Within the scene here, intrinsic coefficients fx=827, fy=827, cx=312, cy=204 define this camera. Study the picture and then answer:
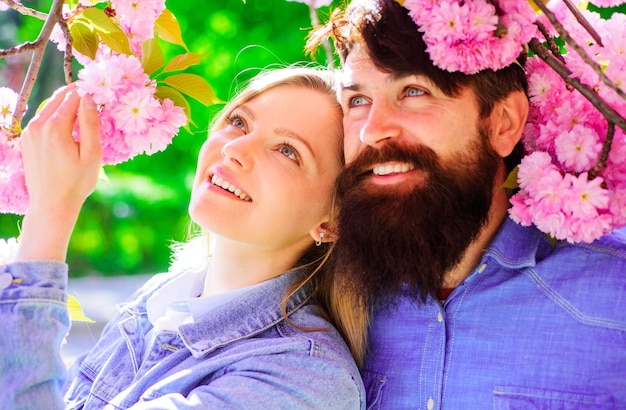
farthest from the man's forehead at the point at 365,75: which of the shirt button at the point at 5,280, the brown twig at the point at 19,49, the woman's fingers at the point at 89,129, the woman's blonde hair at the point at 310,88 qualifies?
the shirt button at the point at 5,280

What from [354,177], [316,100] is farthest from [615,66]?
[316,100]

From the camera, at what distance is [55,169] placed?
154cm

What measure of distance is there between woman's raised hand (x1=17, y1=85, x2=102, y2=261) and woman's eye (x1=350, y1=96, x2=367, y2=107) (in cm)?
59

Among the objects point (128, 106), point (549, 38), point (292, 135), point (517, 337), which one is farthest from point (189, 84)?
point (517, 337)

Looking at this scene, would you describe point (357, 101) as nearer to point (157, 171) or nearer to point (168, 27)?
point (168, 27)

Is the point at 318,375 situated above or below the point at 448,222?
below

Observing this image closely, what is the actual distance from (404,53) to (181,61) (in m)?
0.46

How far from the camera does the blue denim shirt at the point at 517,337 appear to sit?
1611 millimetres

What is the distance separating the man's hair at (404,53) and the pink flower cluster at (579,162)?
0.14 m

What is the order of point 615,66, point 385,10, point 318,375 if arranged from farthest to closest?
point 385,10 → point 318,375 → point 615,66

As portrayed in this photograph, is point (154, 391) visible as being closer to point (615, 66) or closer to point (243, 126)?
point (243, 126)

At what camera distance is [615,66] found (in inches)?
59.1

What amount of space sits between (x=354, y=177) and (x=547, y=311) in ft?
1.59

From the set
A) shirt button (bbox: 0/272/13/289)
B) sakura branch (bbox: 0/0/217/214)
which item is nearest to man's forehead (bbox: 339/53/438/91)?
sakura branch (bbox: 0/0/217/214)
